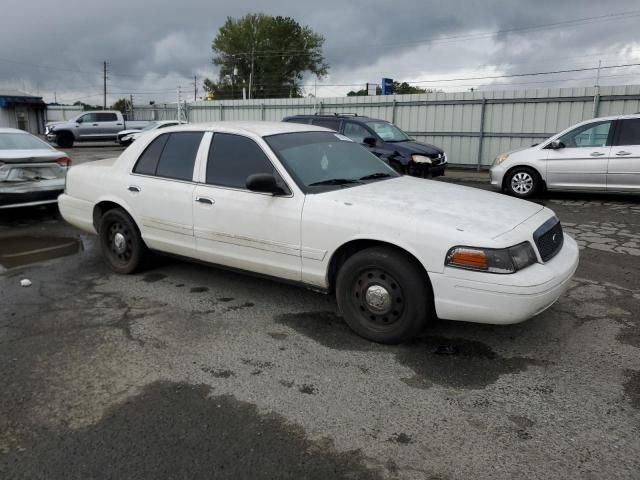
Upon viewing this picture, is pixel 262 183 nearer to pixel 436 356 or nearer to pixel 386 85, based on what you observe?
pixel 436 356

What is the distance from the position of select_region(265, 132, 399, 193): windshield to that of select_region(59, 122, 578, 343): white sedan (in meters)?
0.01

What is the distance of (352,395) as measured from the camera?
326 cm

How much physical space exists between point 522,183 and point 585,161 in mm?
1206

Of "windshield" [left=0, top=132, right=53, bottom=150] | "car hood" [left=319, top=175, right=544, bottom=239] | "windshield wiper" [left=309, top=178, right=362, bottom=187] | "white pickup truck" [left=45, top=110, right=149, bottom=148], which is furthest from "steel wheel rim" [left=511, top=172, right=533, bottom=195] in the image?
"white pickup truck" [left=45, top=110, right=149, bottom=148]

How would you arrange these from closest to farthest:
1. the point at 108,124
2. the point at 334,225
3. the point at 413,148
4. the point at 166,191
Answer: the point at 334,225, the point at 166,191, the point at 413,148, the point at 108,124

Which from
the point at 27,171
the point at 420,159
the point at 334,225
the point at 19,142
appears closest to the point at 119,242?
the point at 334,225

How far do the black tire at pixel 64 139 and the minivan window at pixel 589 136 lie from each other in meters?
23.8

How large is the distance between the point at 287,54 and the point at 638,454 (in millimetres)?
67059

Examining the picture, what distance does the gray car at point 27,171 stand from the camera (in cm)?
786

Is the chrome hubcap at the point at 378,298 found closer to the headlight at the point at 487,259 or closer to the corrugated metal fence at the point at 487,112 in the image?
the headlight at the point at 487,259

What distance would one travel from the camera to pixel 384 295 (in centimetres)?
384

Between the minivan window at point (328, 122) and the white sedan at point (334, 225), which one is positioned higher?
the minivan window at point (328, 122)

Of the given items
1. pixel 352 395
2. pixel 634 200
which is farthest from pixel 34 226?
pixel 634 200

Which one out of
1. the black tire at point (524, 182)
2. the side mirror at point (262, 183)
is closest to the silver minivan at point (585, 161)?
the black tire at point (524, 182)
